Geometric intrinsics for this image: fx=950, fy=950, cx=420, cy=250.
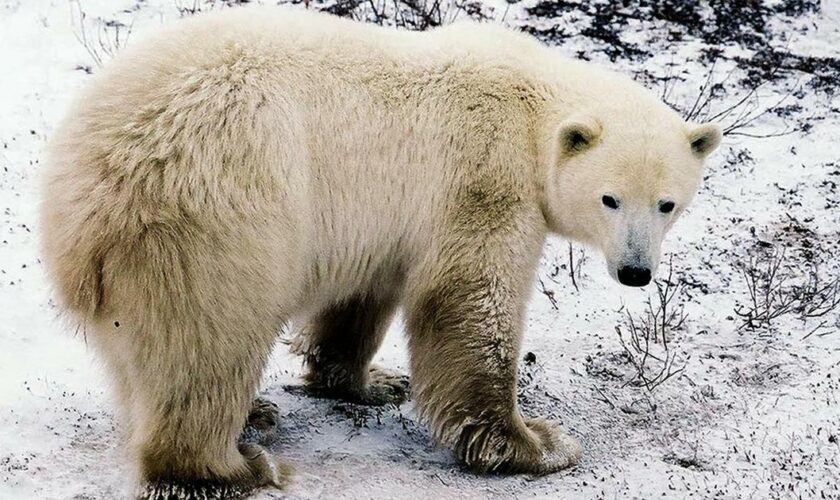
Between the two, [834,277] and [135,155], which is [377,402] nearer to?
[135,155]

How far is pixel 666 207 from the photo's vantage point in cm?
479

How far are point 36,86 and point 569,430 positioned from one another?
6.07m

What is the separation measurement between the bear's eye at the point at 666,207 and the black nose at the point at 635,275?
0.34 m

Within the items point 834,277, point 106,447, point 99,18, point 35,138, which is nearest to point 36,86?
point 35,138

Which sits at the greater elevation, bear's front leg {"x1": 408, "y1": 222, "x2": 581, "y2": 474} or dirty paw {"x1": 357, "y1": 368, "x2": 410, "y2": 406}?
bear's front leg {"x1": 408, "y1": 222, "x2": 581, "y2": 474}

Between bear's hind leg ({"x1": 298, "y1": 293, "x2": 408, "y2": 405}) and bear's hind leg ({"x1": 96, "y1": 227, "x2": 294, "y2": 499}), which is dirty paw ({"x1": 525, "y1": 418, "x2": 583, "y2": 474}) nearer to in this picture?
bear's hind leg ({"x1": 298, "y1": 293, "x2": 408, "y2": 405})

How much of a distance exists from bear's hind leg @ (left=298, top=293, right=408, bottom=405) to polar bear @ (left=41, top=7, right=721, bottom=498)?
19 mm

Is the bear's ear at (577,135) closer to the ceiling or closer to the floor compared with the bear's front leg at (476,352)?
closer to the ceiling

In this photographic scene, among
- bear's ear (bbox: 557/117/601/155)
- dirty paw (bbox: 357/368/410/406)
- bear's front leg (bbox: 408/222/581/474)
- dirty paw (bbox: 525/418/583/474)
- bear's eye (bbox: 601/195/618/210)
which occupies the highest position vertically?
bear's ear (bbox: 557/117/601/155)

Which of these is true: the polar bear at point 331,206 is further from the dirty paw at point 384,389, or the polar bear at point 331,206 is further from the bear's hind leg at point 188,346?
the dirty paw at point 384,389

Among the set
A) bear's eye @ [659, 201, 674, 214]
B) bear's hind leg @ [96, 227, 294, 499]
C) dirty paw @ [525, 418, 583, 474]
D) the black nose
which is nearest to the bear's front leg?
dirty paw @ [525, 418, 583, 474]

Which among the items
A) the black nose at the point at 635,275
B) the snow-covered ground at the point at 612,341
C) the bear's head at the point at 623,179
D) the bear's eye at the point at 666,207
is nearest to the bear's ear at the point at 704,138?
the bear's head at the point at 623,179

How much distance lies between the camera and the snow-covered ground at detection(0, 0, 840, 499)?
484 centimetres

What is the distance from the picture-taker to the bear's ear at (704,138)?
4902 millimetres
